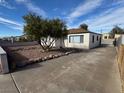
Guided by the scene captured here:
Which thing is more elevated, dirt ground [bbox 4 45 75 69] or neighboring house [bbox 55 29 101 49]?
neighboring house [bbox 55 29 101 49]

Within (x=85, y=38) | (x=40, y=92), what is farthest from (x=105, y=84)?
(x=85, y=38)

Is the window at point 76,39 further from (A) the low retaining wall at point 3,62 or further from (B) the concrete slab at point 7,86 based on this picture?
(B) the concrete slab at point 7,86

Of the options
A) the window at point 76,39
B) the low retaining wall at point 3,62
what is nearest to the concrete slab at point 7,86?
the low retaining wall at point 3,62

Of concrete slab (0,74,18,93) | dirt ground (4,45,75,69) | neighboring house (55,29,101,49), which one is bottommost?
concrete slab (0,74,18,93)

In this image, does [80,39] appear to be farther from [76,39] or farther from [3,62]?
[3,62]

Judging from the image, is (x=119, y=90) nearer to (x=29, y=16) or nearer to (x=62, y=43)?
(x=29, y=16)

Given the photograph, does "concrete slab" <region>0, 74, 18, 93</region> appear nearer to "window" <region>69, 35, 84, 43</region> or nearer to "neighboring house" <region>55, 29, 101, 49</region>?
"neighboring house" <region>55, 29, 101, 49</region>

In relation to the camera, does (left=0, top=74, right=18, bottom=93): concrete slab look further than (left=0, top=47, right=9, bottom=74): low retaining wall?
No

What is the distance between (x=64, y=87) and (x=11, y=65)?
13.2 feet

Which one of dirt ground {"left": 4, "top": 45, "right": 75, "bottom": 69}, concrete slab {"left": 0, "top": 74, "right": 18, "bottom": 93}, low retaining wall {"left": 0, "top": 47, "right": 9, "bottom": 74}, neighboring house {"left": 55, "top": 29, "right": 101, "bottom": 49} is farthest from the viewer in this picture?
neighboring house {"left": 55, "top": 29, "right": 101, "bottom": 49}

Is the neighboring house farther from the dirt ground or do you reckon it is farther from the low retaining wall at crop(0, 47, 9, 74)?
the low retaining wall at crop(0, 47, 9, 74)

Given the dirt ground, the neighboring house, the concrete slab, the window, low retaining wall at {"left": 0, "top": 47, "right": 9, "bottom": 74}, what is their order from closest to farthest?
1. the concrete slab
2. low retaining wall at {"left": 0, "top": 47, "right": 9, "bottom": 74}
3. the dirt ground
4. the neighboring house
5. the window

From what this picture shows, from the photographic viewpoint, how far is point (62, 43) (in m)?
19.0

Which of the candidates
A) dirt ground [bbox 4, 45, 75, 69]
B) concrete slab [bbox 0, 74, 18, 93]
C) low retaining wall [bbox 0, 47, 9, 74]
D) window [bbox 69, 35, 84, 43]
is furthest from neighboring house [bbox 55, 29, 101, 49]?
concrete slab [bbox 0, 74, 18, 93]
